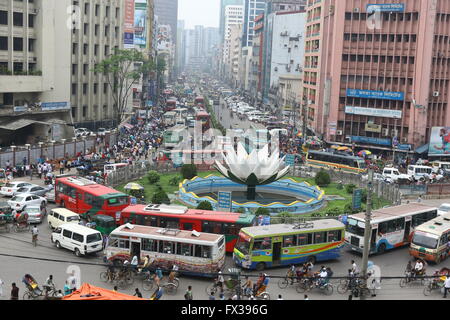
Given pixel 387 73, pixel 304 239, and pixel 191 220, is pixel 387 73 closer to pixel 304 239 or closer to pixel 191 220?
pixel 304 239

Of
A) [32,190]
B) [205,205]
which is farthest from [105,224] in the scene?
[32,190]

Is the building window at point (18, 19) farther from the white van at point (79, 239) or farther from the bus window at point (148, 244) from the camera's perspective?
the bus window at point (148, 244)

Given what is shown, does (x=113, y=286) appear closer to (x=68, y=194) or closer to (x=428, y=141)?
(x=68, y=194)

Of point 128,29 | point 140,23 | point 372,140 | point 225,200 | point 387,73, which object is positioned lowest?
point 225,200

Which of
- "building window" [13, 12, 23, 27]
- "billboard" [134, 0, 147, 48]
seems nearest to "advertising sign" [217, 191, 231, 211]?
"building window" [13, 12, 23, 27]

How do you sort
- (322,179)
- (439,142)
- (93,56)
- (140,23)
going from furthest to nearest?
1. (140,23)
2. (93,56)
3. (439,142)
4. (322,179)
